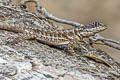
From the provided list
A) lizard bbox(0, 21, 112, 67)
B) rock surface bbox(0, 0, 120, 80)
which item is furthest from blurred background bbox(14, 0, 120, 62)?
rock surface bbox(0, 0, 120, 80)

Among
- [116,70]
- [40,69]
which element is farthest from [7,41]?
[116,70]

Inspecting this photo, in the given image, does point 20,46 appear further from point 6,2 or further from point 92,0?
point 92,0

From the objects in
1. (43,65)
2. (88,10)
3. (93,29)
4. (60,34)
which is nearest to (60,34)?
(60,34)

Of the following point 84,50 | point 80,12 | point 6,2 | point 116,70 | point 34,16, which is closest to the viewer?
point 116,70

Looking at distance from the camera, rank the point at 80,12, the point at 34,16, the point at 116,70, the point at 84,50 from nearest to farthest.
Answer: the point at 116,70 → the point at 84,50 → the point at 34,16 → the point at 80,12

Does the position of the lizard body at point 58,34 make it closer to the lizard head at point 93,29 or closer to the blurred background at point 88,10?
the lizard head at point 93,29

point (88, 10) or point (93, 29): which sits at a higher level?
point (88, 10)

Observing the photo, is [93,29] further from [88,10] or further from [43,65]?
[88,10]
